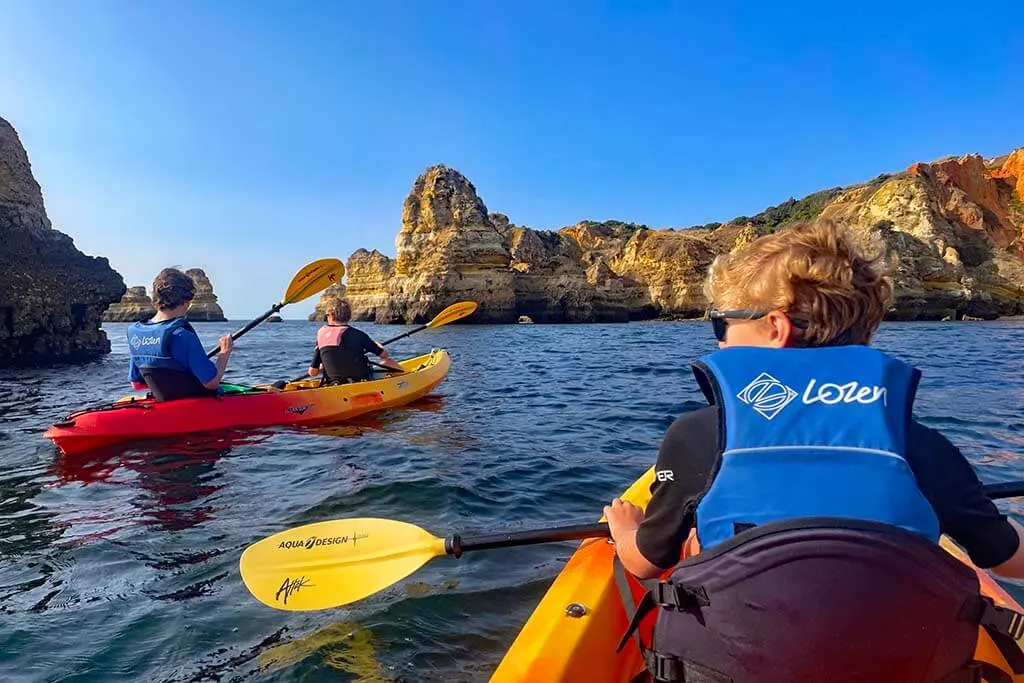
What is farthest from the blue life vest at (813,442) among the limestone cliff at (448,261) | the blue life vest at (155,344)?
the limestone cliff at (448,261)

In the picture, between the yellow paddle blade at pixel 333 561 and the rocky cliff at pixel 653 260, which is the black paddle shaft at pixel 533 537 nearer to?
the yellow paddle blade at pixel 333 561

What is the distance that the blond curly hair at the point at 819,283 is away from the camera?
4.82 ft

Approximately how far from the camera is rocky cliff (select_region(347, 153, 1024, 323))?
4209cm

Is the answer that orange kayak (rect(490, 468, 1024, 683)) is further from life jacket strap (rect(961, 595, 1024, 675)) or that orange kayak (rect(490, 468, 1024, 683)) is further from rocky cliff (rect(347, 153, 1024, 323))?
rocky cliff (rect(347, 153, 1024, 323))

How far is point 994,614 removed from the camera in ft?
4.30

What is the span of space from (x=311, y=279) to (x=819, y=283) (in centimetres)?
873

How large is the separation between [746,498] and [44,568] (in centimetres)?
396

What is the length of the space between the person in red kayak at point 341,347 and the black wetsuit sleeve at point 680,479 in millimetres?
7095

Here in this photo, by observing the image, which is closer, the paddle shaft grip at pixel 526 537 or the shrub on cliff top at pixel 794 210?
the paddle shaft grip at pixel 526 537

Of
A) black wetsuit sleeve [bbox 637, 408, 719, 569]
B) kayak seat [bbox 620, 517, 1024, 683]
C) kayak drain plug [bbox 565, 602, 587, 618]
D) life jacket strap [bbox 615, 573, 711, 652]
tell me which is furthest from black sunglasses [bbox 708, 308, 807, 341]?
kayak drain plug [bbox 565, 602, 587, 618]

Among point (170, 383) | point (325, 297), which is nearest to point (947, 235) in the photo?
point (170, 383)

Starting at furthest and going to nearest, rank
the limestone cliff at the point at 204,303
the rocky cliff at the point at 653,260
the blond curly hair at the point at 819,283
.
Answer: the limestone cliff at the point at 204,303
the rocky cliff at the point at 653,260
the blond curly hair at the point at 819,283

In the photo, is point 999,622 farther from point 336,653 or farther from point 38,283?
point 38,283

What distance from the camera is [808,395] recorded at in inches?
51.6
